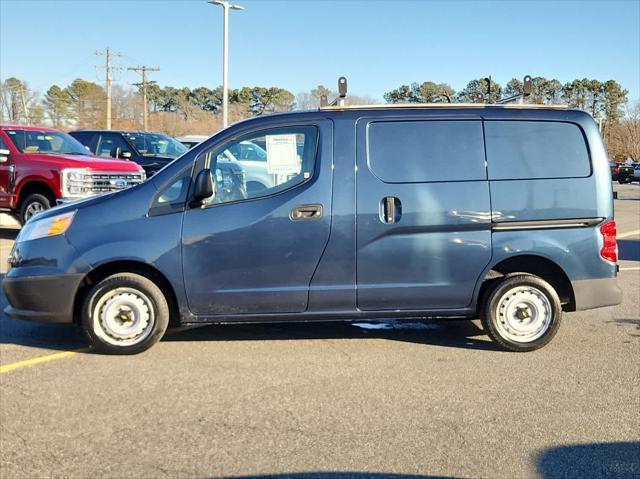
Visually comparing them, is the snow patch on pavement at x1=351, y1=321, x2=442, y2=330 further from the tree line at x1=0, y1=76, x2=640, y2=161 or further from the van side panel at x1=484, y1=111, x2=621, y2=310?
the tree line at x1=0, y1=76, x2=640, y2=161

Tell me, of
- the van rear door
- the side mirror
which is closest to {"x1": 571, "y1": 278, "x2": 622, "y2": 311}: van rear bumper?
the van rear door

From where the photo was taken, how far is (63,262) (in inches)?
193

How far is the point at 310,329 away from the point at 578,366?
2.38 metres

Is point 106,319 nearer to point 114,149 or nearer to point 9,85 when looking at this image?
point 114,149

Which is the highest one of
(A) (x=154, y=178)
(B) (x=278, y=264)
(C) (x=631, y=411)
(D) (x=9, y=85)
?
(D) (x=9, y=85)

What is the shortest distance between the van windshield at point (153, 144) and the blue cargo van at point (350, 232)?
10214mm

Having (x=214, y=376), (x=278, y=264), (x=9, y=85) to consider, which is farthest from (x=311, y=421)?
(x=9, y=85)

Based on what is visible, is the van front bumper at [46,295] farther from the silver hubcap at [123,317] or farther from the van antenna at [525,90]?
the van antenna at [525,90]

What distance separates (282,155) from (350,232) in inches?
33.0

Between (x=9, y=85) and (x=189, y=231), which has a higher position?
(x=9, y=85)

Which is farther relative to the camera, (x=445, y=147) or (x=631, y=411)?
(x=445, y=147)

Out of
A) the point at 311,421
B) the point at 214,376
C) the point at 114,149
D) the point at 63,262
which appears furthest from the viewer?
the point at 114,149

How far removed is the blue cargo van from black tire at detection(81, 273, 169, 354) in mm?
11

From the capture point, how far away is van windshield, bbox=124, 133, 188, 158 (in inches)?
590
